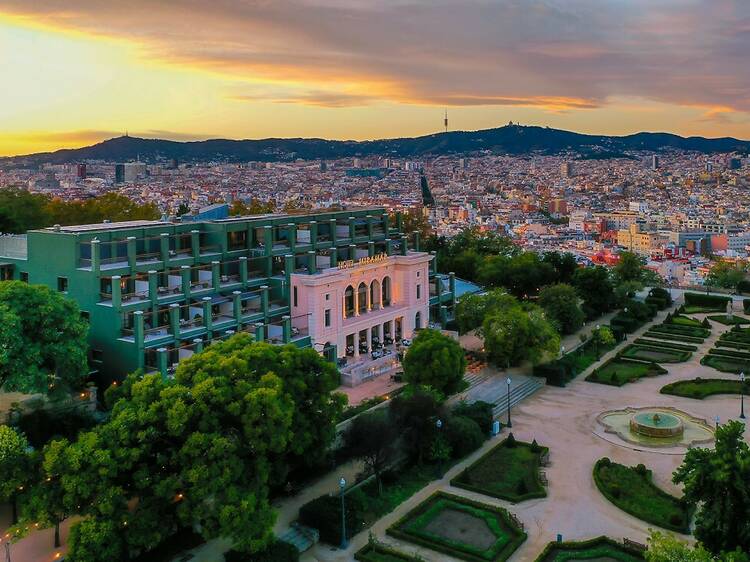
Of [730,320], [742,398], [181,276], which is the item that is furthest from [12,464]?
[730,320]

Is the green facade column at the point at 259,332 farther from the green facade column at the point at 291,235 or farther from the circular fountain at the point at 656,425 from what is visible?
the circular fountain at the point at 656,425

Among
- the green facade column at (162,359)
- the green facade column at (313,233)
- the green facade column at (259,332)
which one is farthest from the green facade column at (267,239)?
the green facade column at (162,359)

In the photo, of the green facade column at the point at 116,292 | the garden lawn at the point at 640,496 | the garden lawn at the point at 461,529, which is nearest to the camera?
the garden lawn at the point at 461,529

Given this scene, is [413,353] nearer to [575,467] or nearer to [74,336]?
[575,467]

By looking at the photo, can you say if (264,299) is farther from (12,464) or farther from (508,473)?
(12,464)

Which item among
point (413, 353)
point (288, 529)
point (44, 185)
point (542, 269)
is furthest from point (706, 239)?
point (288, 529)

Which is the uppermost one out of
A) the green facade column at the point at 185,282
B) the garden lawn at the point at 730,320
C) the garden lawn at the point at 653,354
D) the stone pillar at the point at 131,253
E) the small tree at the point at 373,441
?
the stone pillar at the point at 131,253

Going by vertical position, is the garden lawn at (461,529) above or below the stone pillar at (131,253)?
below
